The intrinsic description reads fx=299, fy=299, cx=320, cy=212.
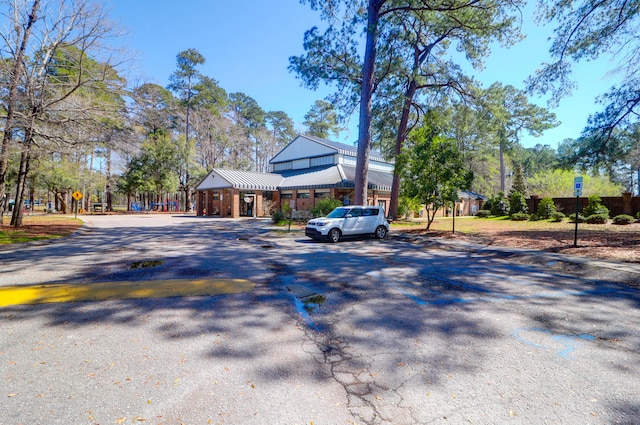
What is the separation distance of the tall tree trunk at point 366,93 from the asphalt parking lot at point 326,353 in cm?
1246

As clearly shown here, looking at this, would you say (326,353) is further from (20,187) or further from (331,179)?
(331,179)

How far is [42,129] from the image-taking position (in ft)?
40.2

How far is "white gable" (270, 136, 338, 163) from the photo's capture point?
3509 centimetres

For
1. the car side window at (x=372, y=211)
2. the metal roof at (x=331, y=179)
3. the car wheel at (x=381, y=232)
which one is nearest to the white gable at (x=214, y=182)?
the metal roof at (x=331, y=179)

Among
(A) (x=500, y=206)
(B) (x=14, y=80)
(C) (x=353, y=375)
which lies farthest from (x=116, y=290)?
(A) (x=500, y=206)

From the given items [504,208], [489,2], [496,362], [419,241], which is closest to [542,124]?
[504,208]

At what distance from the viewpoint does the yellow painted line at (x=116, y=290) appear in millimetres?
5207

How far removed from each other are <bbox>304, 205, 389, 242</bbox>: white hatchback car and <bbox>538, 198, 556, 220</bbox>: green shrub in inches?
759

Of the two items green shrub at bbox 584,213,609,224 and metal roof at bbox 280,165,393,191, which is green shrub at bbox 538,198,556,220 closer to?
green shrub at bbox 584,213,609,224

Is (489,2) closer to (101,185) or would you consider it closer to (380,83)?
(380,83)

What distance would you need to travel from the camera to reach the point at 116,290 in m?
5.73

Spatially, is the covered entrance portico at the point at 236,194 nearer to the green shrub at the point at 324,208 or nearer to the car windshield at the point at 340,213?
the green shrub at the point at 324,208

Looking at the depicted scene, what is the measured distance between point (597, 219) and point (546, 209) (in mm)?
4934

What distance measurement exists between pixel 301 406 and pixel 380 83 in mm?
22259
